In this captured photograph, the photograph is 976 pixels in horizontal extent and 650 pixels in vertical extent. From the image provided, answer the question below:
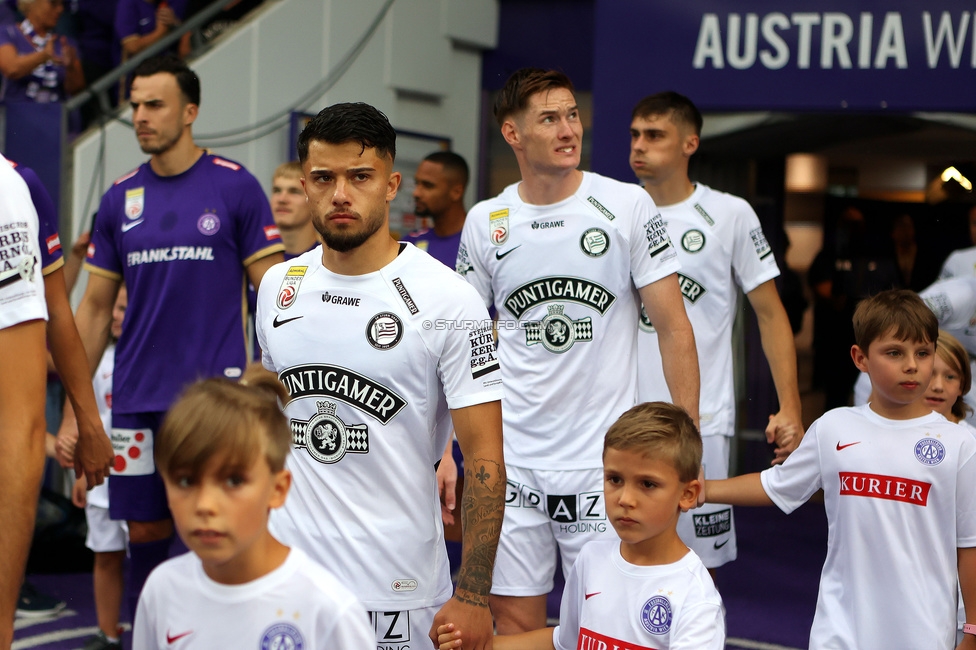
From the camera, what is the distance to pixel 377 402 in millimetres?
3129

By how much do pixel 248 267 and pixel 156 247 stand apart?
0.40 m

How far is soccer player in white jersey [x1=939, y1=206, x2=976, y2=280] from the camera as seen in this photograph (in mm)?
6719

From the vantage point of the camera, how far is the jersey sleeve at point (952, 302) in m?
6.10

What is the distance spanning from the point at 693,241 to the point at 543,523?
1542mm

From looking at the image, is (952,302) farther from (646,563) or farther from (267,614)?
(267,614)

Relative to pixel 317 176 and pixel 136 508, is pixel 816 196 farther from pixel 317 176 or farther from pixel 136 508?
pixel 317 176

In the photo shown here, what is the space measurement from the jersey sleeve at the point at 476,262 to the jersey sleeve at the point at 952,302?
260 cm

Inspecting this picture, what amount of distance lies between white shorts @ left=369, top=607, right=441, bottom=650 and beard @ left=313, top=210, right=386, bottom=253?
96 cm

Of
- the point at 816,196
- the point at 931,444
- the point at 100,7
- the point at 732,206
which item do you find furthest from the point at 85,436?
the point at 100,7

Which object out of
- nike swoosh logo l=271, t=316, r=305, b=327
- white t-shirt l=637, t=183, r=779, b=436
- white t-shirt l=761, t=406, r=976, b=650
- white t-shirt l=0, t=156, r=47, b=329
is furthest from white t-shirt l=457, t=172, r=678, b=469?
white t-shirt l=0, t=156, r=47, b=329

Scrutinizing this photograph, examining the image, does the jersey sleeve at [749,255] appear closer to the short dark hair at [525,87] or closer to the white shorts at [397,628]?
the short dark hair at [525,87]

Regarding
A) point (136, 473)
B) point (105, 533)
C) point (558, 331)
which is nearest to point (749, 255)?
point (558, 331)

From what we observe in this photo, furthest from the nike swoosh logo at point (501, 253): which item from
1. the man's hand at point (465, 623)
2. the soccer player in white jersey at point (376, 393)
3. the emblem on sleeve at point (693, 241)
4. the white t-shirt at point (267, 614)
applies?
the white t-shirt at point (267, 614)

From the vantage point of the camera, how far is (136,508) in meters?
5.11
